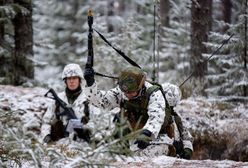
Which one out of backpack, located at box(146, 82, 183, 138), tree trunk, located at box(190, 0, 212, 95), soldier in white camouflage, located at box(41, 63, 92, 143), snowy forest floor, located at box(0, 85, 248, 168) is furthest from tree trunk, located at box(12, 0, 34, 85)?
backpack, located at box(146, 82, 183, 138)

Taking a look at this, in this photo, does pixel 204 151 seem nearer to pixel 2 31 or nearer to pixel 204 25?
pixel 204 25

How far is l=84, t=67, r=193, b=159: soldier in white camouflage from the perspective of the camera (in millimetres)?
5652

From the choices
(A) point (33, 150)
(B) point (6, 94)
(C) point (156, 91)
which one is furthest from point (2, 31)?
(A) point (33, 150)

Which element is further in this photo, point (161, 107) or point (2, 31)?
point (2, 31)

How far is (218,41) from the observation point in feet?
36.1

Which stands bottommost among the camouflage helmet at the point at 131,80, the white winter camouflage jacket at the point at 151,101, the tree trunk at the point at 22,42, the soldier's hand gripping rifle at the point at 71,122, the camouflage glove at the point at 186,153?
the camouflage glove at the point at 186,153

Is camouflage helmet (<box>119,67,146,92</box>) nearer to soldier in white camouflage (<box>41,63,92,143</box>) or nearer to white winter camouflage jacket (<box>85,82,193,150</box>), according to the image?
white winter camouflage jacket (<box>85,82,193,150</box>)

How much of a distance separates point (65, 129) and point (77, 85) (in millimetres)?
892

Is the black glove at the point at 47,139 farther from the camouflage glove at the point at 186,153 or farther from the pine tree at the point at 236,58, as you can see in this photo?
the pine tree at the point at 236,58

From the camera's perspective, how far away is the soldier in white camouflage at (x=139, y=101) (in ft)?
18.5

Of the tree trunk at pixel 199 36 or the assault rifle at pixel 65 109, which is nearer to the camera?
the assault rifle at pixel 65 109

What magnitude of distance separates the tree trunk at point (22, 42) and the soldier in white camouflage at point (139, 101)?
596 centimetres

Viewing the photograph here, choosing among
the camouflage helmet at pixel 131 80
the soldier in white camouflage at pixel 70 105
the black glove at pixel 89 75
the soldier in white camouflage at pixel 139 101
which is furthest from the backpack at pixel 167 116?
the soldier in white camouflage at pixel 70 105

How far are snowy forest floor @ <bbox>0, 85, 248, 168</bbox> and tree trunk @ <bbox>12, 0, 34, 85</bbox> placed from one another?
129 cm
